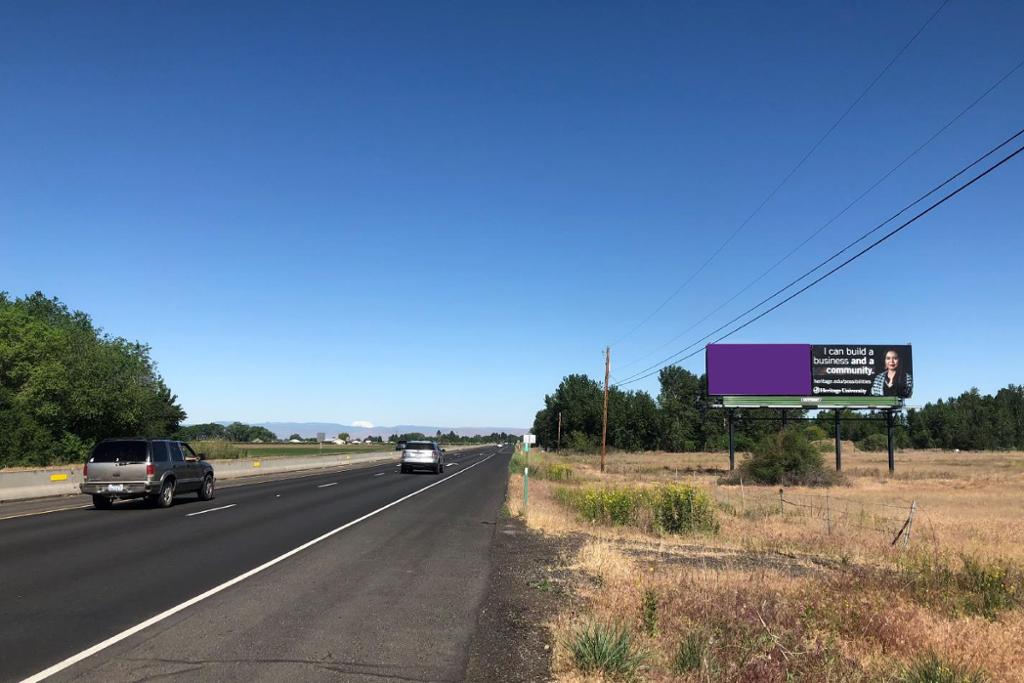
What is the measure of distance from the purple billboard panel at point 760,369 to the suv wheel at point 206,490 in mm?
37828

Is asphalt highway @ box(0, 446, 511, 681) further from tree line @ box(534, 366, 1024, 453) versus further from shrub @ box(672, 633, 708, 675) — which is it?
tree line @ box(534, 366, 1024, 453)

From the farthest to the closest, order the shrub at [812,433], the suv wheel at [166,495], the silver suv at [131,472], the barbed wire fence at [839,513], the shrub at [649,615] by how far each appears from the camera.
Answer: the shrub at [812,433]
the suv wheel at [166,495]
the silver suv at [131,472]
the barbed wire fence at [839,513]
the shrub at [649,615]

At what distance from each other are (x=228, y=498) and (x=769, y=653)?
21.7 metres

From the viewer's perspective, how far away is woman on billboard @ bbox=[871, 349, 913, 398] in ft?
173

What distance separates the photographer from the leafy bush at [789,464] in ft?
139

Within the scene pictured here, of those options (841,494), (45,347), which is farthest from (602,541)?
(45,347)

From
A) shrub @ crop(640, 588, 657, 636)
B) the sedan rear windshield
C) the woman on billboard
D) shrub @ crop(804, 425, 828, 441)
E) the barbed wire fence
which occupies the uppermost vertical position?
the woman on billboard

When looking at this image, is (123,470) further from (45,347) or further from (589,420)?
(589,420)

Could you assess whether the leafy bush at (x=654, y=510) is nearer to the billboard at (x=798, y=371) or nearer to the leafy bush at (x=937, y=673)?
the leafy bush at (x=937, y=673)

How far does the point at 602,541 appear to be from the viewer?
14.6 meters

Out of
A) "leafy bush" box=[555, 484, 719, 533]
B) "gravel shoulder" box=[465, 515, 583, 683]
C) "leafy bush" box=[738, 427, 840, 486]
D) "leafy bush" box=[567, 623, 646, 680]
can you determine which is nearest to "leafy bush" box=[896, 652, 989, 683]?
"leafy bush" box=[567, 623, 646, 680]

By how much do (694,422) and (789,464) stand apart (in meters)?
99.3

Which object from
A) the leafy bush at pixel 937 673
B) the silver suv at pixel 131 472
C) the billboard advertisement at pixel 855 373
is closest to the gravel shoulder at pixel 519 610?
the leafy bush at pixel 937 673

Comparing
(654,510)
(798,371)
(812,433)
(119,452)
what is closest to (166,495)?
(119,452)
